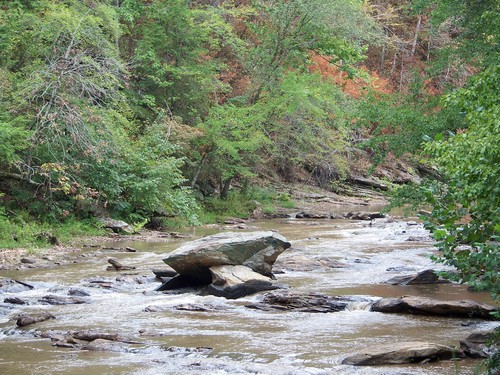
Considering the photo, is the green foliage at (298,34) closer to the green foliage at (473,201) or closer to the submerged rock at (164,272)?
the submerged rock at (164,272)

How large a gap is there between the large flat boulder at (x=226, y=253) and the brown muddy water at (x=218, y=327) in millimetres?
619

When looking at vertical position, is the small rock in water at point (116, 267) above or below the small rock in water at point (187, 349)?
below

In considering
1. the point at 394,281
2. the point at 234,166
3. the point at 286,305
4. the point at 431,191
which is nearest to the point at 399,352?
the point at 431,191

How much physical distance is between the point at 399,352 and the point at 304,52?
23.7m

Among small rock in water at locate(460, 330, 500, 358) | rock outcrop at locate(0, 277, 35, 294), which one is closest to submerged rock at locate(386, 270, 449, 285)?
small rock in water at locate(460, 330, 500, 358)

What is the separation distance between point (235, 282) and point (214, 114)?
16.2 meters

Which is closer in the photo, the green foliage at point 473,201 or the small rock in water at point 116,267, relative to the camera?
the green foliage at point 473,201

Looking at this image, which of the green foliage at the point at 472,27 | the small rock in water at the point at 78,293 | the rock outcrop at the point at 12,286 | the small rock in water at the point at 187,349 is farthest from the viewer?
the green foliage at the point at 472,27

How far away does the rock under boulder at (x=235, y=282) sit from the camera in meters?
12.2

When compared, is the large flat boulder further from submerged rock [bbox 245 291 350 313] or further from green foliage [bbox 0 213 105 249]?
green foliage [bbox 0 213 105 249]

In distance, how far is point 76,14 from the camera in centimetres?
2106

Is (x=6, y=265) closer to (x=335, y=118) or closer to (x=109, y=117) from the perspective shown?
(x=109, y=117)

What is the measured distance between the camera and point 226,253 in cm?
1309

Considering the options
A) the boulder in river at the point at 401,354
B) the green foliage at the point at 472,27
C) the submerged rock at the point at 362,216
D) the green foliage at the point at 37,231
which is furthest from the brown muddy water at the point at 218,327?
the submerged rock at the point at 362,216
